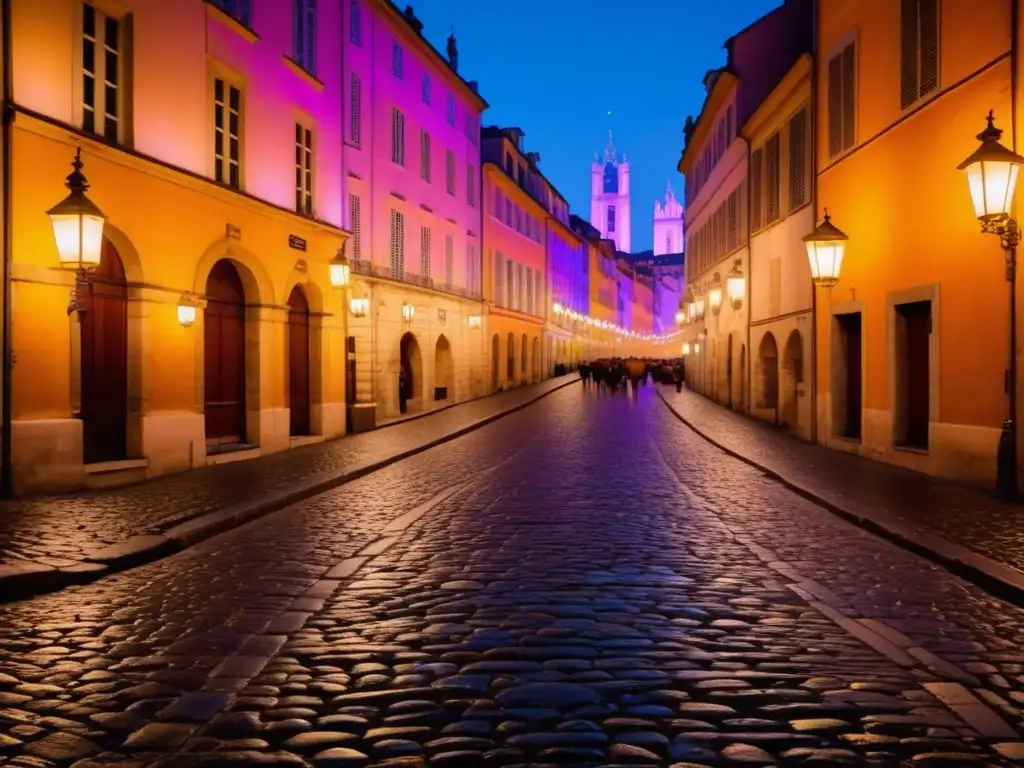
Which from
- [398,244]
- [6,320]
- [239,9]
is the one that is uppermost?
[239,9]

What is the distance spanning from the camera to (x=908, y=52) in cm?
1622

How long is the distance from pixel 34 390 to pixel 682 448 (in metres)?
12.6

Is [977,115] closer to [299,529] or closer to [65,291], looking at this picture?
[299,529]

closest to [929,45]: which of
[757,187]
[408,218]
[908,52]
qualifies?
[908,52]

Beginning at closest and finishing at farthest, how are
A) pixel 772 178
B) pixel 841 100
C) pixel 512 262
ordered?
pixel 841 100, pixel 772 178, pixel 512 262

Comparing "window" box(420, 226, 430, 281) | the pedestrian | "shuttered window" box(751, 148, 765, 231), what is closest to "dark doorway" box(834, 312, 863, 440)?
"shuttered window" box(751, 148, 765, 231)

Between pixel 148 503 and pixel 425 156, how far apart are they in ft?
87.7

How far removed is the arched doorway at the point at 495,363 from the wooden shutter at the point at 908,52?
1296 inches

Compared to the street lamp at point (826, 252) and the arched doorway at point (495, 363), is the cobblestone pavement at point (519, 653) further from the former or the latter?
the arched doorway at point (495, 363)

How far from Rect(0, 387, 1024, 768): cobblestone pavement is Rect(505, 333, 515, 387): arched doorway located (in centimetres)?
4203

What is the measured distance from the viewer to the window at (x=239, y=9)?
1808cm

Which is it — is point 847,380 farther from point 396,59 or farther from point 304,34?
point 396,59

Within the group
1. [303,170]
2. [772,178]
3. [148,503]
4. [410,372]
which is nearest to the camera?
[148,503]

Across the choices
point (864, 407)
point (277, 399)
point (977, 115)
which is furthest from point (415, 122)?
point (977, 115)
